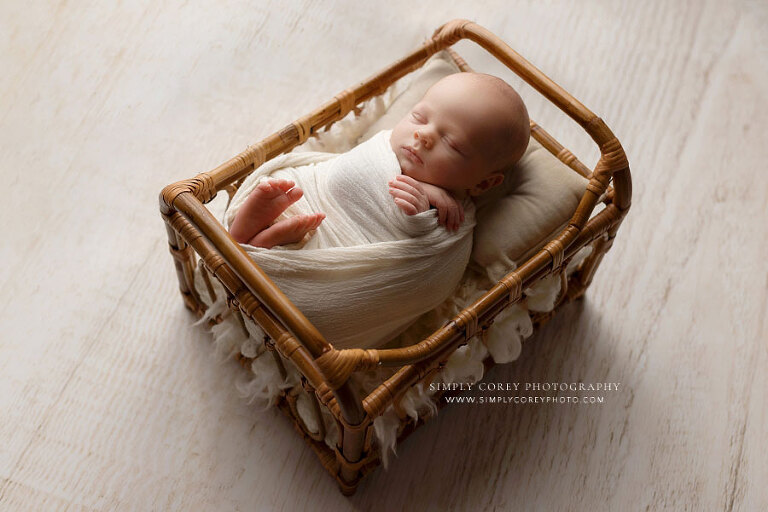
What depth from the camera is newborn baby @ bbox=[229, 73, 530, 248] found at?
0.98 meters

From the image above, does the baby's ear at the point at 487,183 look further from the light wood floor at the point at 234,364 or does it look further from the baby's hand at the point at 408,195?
the light wood floor at the point at 234,364

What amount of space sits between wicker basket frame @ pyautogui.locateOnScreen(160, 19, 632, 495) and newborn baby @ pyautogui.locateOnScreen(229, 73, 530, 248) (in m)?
0.08

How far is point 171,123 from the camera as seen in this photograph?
144 centimetres

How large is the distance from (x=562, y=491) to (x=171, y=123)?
40.1 inches

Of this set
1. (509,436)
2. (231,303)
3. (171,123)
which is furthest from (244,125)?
(509,436)

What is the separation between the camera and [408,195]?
996 mm

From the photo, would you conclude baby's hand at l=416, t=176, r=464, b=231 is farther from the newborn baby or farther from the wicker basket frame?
the wicker basket frame

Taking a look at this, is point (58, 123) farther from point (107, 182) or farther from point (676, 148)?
point (676, 148)

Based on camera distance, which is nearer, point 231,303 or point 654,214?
point 231,303

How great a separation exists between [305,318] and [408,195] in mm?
281

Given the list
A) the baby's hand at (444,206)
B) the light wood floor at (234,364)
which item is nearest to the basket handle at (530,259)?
the baby's hand at (444,206)

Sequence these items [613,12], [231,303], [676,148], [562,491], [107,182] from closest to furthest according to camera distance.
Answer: [231,303] → [562,491] → [107,182] → [676,148] → [613,12]

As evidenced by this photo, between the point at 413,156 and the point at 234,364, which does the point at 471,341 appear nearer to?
the point at 413,156

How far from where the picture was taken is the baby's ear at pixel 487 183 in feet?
3.52
